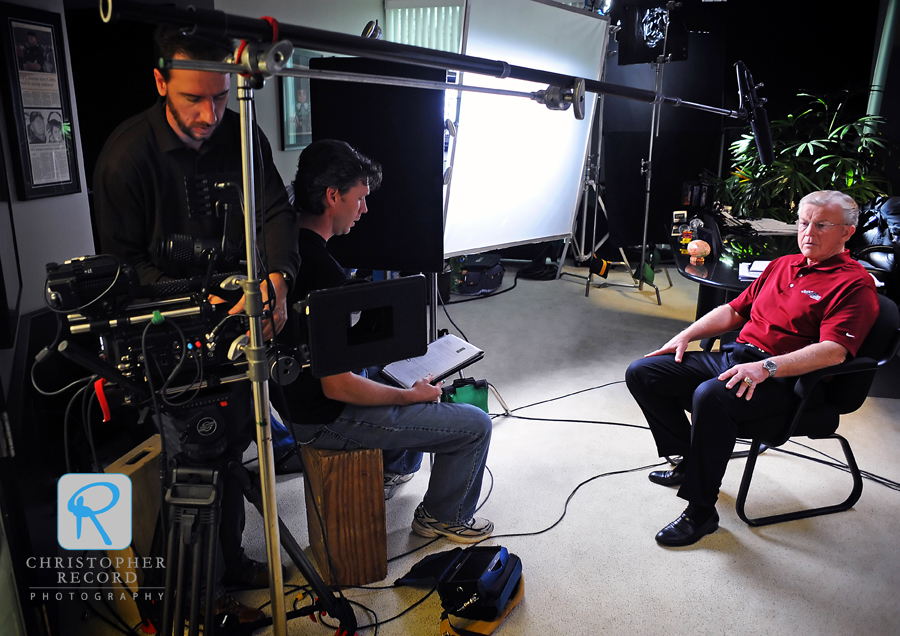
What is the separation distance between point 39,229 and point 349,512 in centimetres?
143

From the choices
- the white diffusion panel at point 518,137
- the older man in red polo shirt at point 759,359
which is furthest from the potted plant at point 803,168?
the older man in red polo shirt at point 759,359

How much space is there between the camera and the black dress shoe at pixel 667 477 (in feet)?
8.30

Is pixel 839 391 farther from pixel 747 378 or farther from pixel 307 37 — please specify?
pixel 307 37

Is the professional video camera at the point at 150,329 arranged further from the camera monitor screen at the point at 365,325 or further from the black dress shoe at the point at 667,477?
the black dress shoe at the point at 667,477

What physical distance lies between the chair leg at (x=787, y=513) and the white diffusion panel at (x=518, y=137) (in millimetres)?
1817

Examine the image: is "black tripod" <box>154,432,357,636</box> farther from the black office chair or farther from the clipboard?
the black office chair

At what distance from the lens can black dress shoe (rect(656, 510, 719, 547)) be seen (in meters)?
2.17

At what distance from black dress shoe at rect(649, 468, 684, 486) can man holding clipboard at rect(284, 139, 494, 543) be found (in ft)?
2.72

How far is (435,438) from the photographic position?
77.6 inches

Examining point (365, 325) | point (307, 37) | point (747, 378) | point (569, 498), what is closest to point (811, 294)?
point (747, 378)

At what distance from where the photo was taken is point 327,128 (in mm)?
2529

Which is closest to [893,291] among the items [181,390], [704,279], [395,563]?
[704,279]

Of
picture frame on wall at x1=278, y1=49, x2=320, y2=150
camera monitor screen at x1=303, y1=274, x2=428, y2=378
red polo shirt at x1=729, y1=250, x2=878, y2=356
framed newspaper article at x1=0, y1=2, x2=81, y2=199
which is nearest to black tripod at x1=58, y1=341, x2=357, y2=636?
camera monitor screen at x1=303, y1=274, x2=428, y2=378

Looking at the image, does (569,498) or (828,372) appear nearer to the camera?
(828,372)
